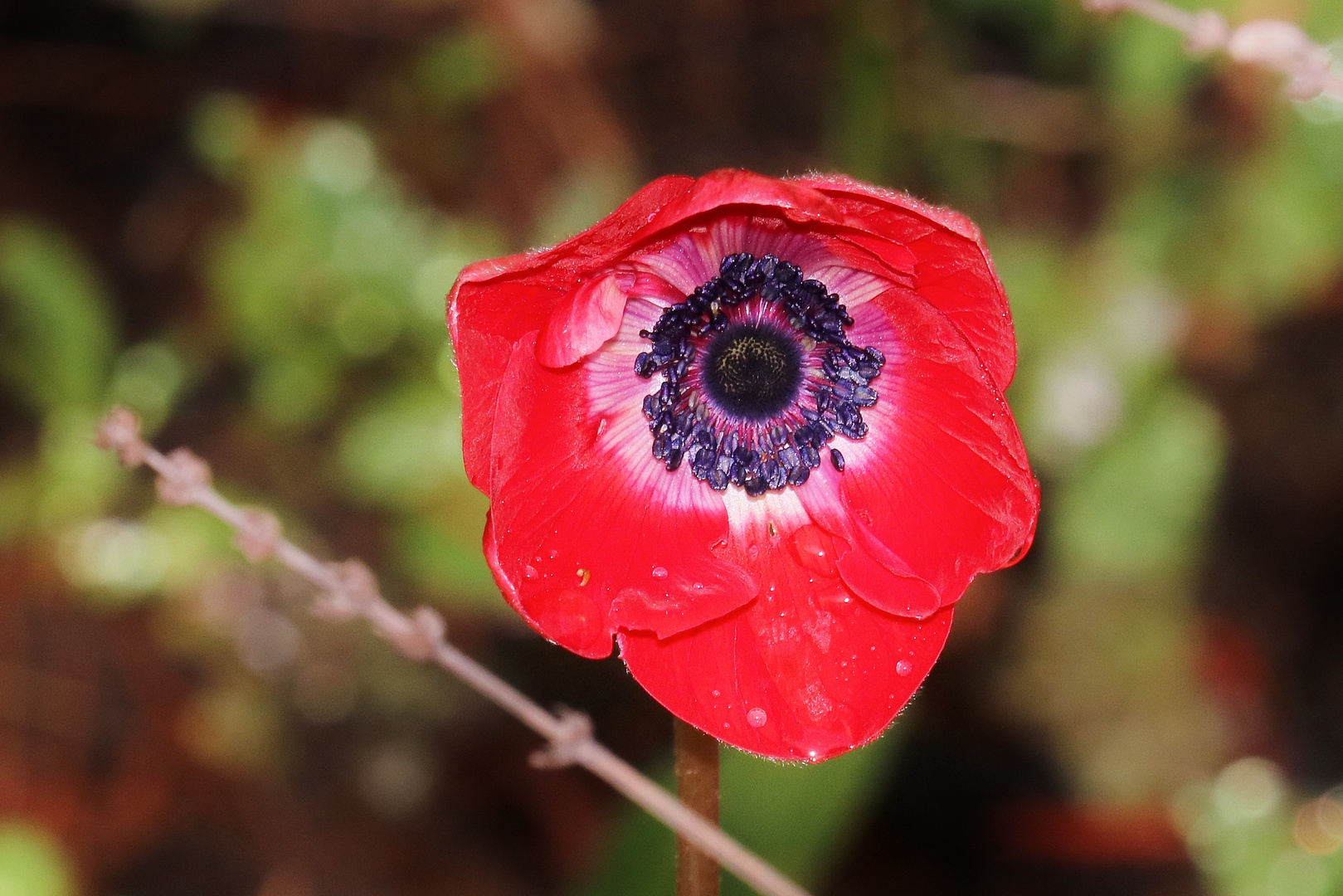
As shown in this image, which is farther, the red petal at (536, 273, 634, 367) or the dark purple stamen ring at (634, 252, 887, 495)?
the dark purple stamen ring at (634, 252, 887, 495)

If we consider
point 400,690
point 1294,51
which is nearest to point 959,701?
point 400,690

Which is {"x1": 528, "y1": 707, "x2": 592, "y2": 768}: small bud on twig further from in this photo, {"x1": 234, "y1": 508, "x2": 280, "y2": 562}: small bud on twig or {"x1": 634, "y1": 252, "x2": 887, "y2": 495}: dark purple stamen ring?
{"x1": 634, "y1": 252, "x2": 887, "y2": 495}: dark purple stamen ring

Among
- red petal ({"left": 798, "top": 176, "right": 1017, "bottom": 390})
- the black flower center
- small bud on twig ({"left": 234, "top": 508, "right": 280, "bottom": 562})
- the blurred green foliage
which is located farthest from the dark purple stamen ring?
the blurred green foliage

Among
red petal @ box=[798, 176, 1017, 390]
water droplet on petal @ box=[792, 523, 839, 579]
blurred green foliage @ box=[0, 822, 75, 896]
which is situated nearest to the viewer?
red petal @ box=[798, 176, 1017, 390]

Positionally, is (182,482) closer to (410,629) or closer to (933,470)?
(410,629)

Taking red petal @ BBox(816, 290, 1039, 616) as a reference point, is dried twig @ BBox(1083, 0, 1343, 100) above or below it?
above

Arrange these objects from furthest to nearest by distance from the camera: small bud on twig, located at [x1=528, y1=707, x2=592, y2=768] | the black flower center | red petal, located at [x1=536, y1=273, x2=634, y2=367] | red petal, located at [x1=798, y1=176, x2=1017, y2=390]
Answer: the black flower center
red petal, located at [x1=536, y1=273, x2=634, y2=367]
red petal, located at [x1=798, y1=176, x2=1017, y2=390]
small bud on twig, located at [x1=528, y1=707, x2=592, y2=768]

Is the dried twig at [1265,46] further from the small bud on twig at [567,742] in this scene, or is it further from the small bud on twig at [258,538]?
the small bud on twig at [258,538]
